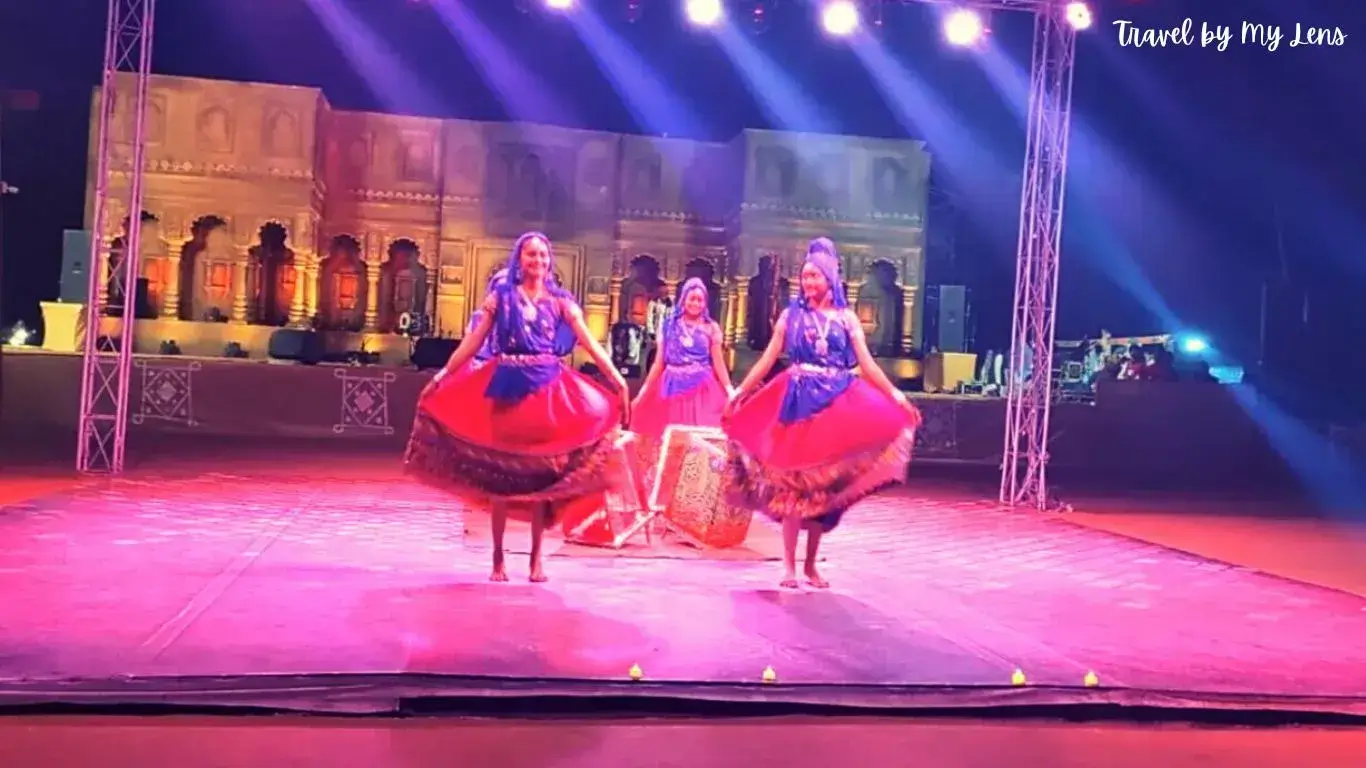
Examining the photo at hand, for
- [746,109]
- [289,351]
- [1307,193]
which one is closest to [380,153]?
[289,351]

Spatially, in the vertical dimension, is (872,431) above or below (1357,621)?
above

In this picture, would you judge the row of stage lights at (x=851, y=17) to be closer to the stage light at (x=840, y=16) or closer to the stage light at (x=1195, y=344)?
the stage light at (x=840, y=16)

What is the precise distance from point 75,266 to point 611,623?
596 inches

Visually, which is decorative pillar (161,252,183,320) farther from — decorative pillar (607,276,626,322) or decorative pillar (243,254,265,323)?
decorative pillar (607,276,626,322)

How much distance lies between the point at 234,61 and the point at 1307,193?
15431mm

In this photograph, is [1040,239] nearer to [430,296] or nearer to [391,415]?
[391,415]

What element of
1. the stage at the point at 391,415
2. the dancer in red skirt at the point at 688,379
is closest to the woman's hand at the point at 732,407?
the dancer in red skirt at the point at 688,379

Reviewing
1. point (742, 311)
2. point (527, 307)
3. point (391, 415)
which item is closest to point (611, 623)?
point (527, 307)

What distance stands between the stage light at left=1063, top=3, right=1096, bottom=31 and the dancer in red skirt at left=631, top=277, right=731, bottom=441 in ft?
15.1

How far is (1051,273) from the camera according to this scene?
11711 mm

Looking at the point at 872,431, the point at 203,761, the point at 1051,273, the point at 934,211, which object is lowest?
the point at 203,761

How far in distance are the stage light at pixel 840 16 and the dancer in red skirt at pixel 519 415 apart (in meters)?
6.10

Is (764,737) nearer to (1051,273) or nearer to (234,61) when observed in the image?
(1051,273)

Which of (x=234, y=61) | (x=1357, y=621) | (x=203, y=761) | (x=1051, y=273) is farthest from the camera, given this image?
(x=234, y=61)
